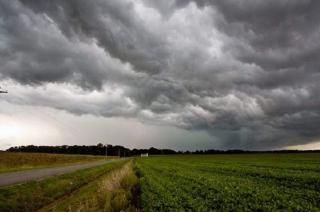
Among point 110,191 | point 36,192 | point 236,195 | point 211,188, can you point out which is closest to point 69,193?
point 36,192

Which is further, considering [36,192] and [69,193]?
[69,193]

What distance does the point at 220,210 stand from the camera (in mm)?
11109

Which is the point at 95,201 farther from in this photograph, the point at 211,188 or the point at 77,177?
the point at 77,177

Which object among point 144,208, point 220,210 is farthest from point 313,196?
point 144,208

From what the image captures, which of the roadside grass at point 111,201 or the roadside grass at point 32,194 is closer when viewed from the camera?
the roadside grass at point 111,201

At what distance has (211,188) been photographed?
16.8 meters

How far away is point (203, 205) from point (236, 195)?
105 inches

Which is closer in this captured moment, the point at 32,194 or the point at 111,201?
the point at 111,201

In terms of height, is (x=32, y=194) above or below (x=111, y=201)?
below

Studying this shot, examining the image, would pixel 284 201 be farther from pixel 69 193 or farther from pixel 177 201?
pixel 69 193

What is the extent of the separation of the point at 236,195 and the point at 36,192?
51.9 feet

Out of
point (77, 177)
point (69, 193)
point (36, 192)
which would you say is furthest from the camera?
point (77, 177)

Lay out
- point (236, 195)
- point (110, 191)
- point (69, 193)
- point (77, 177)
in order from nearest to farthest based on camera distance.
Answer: point (236, 195), point (110, 191), point (69, 193), point (77, 177)

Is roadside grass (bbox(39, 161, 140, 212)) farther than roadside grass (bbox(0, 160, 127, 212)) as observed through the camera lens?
No
